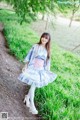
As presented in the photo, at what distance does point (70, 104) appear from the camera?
389 centimetres

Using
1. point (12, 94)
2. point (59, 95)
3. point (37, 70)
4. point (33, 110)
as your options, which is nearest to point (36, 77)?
point (37, 70)

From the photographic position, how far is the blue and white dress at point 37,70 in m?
3.14

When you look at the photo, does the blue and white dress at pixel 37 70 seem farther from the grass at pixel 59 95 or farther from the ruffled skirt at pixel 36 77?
the grass at pixel 59 95

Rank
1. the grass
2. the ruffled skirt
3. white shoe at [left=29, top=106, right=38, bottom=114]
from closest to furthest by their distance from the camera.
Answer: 1. the ruffled skirt
2. white shoe at [left=29, top=106, right=38, bottom=114]
3. the grass

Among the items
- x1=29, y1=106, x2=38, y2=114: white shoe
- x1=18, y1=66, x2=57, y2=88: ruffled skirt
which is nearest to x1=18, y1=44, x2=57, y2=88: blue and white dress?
x1=18, y1=66, x2=57, y2=88: ruffled skirt

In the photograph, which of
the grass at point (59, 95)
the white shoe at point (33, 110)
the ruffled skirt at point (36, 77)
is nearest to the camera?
the ruffled skirt at point (36, 77)

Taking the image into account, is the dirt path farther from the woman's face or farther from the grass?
the woman's face

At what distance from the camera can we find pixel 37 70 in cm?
324

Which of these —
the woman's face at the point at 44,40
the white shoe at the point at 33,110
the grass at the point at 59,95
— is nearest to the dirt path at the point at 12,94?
the white shoe at the point at 33,110

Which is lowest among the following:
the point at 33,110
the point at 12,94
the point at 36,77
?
the point at 33,110

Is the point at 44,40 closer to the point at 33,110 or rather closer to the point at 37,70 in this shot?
the point at 37,70

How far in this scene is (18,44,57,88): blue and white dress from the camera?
10.3 ft

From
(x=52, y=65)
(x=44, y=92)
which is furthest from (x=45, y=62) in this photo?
Result: (x=52, y=65)

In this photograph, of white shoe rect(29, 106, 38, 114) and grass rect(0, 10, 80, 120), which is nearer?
white shoe rect(29, 106, 38, 114)
